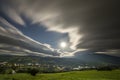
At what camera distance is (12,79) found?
103438mm

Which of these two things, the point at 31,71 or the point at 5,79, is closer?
the point at 5,79

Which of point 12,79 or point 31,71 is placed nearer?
point 12,79

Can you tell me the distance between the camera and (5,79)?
10300cm

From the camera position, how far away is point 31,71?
150750 mm

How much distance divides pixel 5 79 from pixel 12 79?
4.53 metres

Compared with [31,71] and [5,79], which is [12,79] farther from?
[31,71]

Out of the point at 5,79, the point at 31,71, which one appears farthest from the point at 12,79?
the point at 31,71

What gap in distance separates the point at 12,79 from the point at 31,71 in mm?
47670

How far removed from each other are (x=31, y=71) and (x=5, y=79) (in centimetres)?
4869
